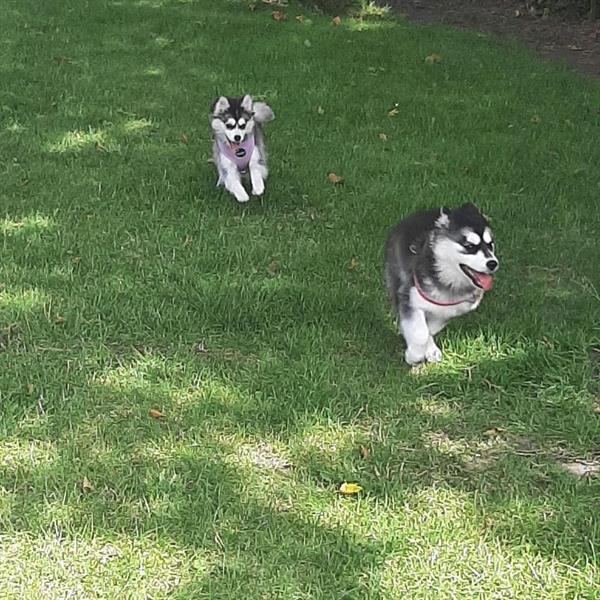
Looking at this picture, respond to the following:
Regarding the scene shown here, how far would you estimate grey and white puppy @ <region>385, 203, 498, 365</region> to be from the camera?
14.0 ft

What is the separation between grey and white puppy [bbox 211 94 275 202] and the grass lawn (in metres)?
0.16

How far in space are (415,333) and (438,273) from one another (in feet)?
0.94

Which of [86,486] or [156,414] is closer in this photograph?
[86,486]

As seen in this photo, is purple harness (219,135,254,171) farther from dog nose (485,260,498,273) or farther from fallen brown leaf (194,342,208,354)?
dog nose (485,260,498,273)

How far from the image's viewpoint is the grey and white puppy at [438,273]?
14.0ft

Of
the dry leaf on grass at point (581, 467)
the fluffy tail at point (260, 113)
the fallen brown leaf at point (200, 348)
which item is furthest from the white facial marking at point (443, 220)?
the fluffy tail at point (260, 113)

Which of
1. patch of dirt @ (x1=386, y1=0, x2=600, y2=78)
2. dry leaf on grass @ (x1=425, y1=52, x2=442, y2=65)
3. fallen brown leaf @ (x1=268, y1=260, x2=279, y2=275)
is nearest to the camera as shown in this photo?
fallen brown leaf @ (x1=268, y1=260, x2=279, y2=275)

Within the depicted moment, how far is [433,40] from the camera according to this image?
10.9 metres

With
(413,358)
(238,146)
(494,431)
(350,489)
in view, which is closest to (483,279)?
(413,358)

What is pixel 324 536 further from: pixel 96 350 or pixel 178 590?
pixel 96 350

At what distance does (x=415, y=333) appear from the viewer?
441 centimetres

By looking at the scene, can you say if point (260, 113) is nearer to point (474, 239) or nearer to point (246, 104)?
point (246, 104)

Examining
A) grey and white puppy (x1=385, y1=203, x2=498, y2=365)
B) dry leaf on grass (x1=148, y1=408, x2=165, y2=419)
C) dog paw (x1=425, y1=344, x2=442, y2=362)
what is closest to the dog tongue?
grey and white puppy (x1=385, y1=203, x2=498, y2=365)

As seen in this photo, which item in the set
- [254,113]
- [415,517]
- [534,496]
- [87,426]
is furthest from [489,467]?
[254,113]
